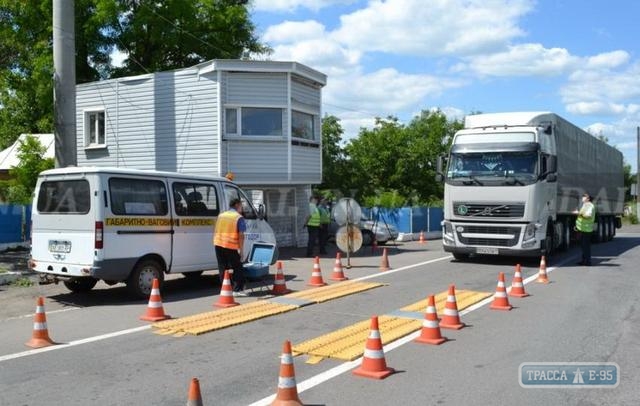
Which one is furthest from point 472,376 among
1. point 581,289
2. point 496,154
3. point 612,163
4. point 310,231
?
point 612,163

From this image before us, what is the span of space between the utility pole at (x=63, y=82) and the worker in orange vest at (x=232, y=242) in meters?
7.32

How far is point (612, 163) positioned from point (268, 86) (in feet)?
57.2

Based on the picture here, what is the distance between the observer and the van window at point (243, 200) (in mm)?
12383

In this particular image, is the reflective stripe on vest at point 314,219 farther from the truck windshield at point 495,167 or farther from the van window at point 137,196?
the van window at point 137,196

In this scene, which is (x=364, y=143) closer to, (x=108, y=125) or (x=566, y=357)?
(x=108, y=125)

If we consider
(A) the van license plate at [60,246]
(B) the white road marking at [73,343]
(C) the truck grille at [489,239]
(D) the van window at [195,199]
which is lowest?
(B) the white road marking at [73,343]

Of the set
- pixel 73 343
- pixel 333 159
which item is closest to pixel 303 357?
pixel 73 343

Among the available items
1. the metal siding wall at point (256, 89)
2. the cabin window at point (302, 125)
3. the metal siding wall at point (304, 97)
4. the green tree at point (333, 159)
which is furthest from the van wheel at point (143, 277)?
the green tree at point (333, 159)

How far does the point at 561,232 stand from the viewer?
18375mm

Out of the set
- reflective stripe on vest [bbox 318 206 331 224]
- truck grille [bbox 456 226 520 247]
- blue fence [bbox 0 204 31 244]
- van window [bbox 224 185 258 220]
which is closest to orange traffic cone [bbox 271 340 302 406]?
van window [bbox 224 185 258 220]

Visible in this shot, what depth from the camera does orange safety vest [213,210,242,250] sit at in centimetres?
1075

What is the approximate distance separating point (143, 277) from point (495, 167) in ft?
31.2

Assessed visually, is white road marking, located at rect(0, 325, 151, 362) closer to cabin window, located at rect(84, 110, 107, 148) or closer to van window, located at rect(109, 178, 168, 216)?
van window, located at rect(109, 178, 168, 216)

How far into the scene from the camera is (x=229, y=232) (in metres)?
10.8
